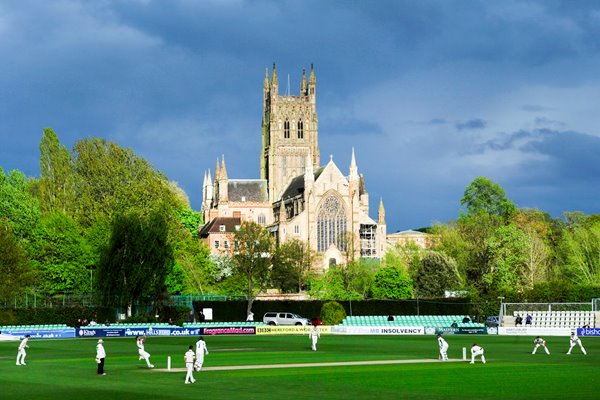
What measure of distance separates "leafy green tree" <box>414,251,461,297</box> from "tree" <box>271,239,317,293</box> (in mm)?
Result: 16663

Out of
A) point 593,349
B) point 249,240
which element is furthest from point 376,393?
point 249,240

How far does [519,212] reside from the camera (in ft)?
466

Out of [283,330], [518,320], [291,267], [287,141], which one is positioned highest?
[287,141]

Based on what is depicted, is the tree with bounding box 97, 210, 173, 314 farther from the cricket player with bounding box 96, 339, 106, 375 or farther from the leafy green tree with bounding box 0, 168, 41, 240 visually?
the cricket player with bounding box 96, 339, 106, 375

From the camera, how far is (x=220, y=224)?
17638 centimetres

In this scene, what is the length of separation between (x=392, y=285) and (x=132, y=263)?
140 feet

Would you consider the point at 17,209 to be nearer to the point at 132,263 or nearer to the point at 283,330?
the point at 132,263

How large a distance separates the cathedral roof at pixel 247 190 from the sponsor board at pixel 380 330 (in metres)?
108

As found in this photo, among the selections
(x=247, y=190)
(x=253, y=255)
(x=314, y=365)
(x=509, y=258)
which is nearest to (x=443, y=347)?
(x=314, y=365)

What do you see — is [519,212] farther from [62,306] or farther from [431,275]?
[62,306]

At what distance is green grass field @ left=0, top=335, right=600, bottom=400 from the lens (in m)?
30.4

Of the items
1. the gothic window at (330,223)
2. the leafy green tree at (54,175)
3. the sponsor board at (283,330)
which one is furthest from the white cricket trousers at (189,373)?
the gothic window at (330,223)

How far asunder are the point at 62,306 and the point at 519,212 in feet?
259

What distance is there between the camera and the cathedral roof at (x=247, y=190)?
18800 cm
